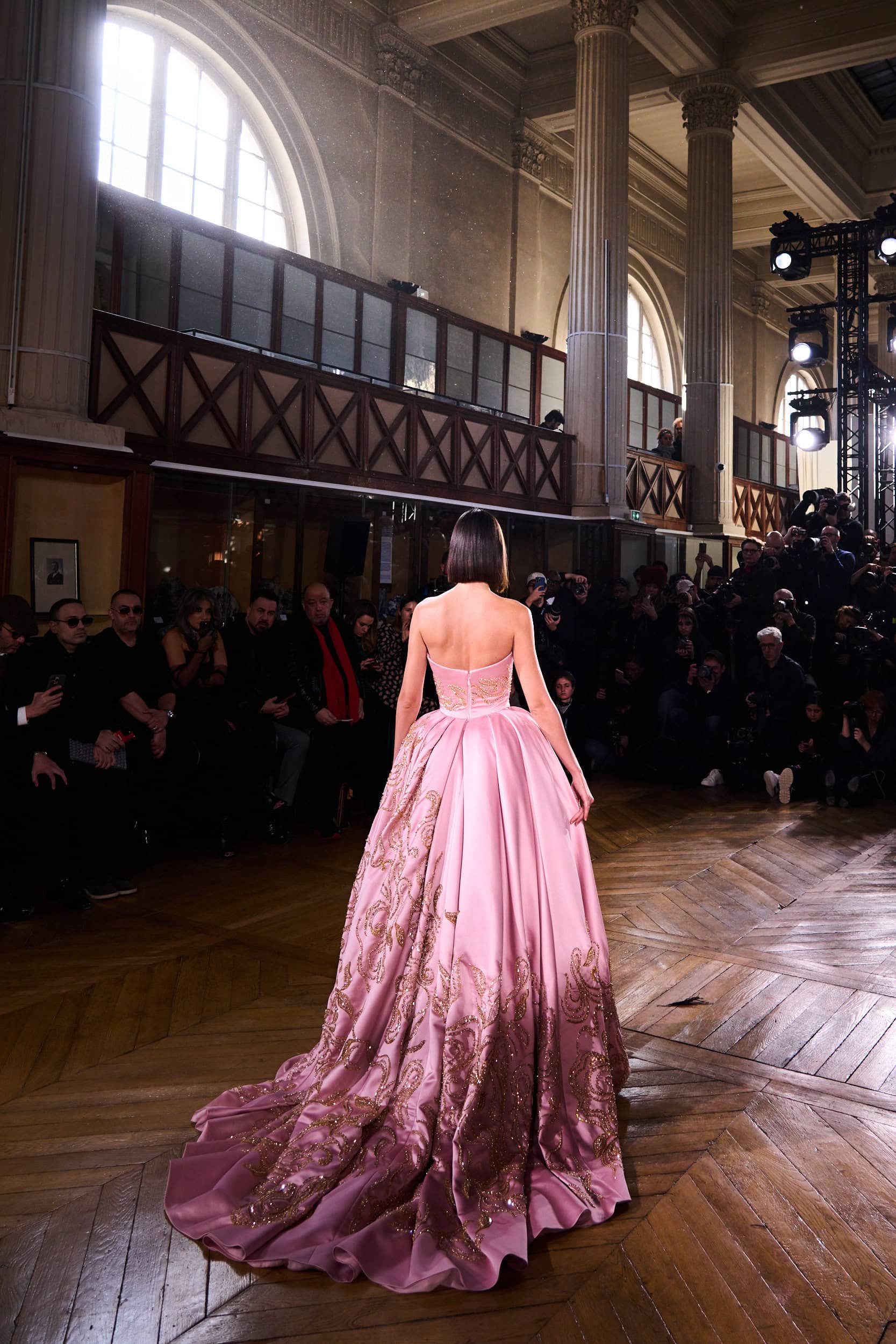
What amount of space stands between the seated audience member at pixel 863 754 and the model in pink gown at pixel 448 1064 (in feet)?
15.5

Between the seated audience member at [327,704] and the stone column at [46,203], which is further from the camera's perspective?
the stone column at [46,203]

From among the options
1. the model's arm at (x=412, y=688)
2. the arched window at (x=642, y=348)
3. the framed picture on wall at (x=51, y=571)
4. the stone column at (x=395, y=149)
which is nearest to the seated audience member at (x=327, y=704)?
the framed picture on wall at (x=51, y=571)

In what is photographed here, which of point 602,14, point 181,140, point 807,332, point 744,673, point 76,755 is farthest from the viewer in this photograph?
point 807,332

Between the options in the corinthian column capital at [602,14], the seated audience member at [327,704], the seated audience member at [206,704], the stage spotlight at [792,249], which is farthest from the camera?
the stage spotlight at [792,249]

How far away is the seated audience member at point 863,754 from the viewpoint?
274 inches

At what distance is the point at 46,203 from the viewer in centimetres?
629

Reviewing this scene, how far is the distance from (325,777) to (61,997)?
98.8 inches

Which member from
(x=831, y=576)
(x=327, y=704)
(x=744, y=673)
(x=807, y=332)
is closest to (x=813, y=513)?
(x=831, y=576)

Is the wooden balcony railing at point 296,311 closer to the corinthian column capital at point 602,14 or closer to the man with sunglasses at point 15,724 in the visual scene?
the corinthian column capital at point 602,14

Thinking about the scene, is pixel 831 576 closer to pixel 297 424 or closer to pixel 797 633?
pixel 797 633

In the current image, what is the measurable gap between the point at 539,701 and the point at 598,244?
10.4 meters

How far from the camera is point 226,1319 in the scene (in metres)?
1.92

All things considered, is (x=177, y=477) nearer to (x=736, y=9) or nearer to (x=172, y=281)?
(x=172, y=281)

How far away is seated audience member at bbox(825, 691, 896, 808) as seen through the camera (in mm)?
6957
